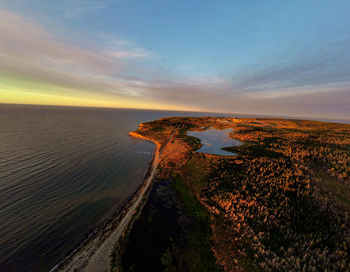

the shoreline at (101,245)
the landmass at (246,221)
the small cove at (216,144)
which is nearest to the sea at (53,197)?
Result: the shoreline at (101,245)

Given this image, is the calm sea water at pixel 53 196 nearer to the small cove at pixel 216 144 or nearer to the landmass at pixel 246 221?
the landmass at pixel 246 221

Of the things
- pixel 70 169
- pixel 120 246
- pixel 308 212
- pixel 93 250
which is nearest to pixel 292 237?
pixel 308 212

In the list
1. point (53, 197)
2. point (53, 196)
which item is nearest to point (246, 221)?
point (53, 197)

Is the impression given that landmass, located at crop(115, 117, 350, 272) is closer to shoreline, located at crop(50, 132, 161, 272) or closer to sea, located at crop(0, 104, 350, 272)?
shoreline, located at crop(50, 132, 161, 272)

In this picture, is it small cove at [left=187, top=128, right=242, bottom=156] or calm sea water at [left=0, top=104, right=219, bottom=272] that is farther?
small cove at [left=187, top=128, right=242, bottom=156]

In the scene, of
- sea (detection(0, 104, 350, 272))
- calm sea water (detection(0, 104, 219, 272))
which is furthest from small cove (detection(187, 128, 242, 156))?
sea (detection(0, 104, 350, 272))
